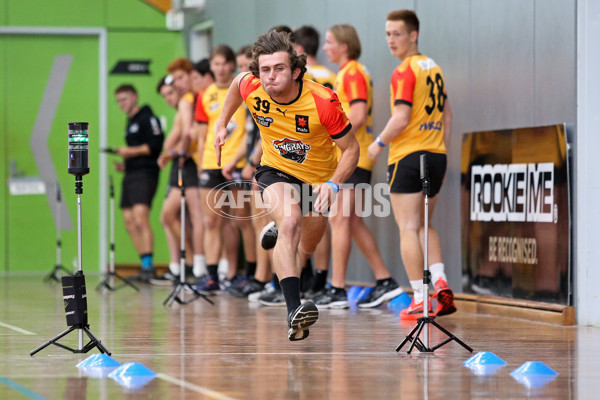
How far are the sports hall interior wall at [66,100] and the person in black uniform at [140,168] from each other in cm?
176

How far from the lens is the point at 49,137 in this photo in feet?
47.9

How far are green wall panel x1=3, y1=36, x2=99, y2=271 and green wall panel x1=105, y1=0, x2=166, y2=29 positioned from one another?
0.52 metres

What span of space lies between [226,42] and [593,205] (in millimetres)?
7881

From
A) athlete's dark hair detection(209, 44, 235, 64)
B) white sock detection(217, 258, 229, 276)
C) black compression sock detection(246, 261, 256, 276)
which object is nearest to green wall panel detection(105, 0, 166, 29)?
white sock detection(217, 258, 229, 276)

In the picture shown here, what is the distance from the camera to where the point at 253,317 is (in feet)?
25.3

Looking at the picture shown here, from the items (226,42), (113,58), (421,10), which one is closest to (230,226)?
(421,10)

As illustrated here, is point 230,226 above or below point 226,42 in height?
below

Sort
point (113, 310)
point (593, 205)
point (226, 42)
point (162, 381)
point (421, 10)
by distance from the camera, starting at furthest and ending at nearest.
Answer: point (226, 42)
point (421, 10)
point (113, 310)
point (593, 205)
point (162, 381)

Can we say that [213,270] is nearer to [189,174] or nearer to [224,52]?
[189,174]

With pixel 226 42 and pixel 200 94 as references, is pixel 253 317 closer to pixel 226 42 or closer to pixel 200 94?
pixel 200 94

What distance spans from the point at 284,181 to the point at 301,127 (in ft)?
1.15

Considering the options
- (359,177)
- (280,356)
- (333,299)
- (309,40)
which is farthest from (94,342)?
(309,40)

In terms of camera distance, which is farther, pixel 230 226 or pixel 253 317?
pixel 230 226

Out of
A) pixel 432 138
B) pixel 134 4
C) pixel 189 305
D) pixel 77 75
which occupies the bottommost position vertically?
pixel 189 305
